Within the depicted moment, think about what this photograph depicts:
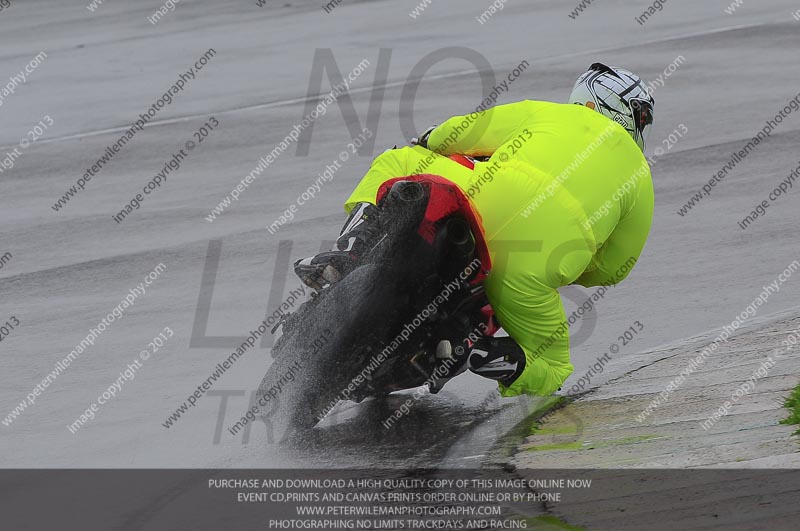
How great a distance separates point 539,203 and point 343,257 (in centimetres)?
96

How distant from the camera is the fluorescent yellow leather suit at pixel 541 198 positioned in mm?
6074

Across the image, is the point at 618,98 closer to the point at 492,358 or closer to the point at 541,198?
the point at 541,198

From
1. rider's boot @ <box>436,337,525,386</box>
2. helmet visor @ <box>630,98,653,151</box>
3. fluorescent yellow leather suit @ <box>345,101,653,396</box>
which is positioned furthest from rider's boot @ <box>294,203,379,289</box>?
helmet visor @ <box>630,98,653,151</box>

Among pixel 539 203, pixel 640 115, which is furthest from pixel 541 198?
pixel 640 115

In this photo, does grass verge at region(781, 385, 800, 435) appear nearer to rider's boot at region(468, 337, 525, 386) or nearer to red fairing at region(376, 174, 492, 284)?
rider's boot at region(468, 337, 525, 386)

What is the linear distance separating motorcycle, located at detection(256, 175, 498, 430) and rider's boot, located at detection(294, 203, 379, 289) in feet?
0.17

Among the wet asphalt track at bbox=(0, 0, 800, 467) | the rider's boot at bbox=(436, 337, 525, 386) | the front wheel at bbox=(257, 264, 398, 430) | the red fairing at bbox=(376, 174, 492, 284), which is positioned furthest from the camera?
the wet asphalt track at bbox=(0, 0, 800, 467)

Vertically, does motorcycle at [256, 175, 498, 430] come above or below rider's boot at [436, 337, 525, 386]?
above

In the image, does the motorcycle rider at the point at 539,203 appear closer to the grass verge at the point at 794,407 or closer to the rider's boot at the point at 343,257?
the rider's boot at the point at 343,257

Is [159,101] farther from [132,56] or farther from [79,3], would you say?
[79,3]

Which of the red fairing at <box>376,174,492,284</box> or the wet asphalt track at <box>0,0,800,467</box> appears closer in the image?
the red fairing at <box>376,174,492,284</box>

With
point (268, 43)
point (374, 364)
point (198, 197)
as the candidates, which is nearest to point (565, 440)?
point (374, 364)

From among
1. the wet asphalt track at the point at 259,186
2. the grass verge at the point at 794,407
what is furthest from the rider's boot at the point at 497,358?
the grass verge at the point at 794,407

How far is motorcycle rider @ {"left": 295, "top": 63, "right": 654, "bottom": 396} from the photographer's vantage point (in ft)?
19.9
